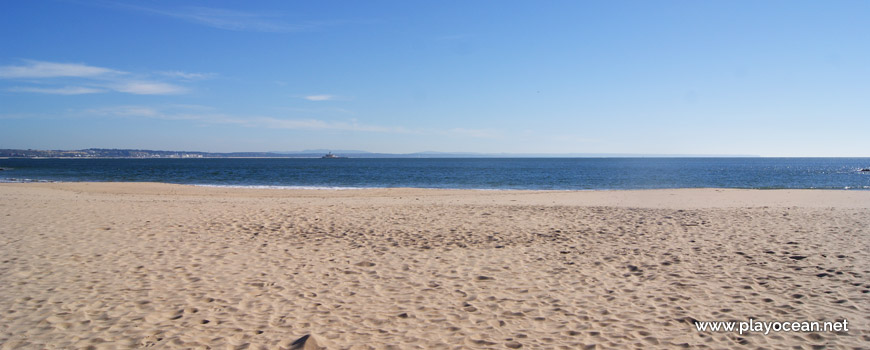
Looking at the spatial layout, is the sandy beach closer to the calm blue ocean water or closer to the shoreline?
the shoreline

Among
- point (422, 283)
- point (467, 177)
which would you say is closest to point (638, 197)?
point (422, 283)

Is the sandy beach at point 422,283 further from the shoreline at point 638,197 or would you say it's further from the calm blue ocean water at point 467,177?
the calm blue ocean water at point 467,177

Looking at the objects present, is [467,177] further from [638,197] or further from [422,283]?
[422,283]

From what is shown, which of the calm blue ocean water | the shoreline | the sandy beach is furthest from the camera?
the calm blue ocean water

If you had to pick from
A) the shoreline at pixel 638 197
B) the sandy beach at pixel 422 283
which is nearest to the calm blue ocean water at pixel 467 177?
the shoreline at pixel 638 197

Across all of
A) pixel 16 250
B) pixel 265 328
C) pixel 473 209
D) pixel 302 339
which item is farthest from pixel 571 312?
pixel 473 209

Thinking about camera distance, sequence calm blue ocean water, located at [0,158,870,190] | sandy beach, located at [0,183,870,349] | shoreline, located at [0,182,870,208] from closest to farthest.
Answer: sandy beach, located at [0,183,870,349], shoreline, located at [0,182,870,208], calm blue ocean water, located at [0,158,870,190]

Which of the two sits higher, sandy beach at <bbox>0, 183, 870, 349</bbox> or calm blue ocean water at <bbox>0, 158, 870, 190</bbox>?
sandy beach at <bbox>0, 183, 870, 349</bbox>

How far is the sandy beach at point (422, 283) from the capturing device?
5195mm

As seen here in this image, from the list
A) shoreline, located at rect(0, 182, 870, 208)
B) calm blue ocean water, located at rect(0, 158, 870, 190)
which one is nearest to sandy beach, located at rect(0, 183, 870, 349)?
shoreline, located at rect(0, 182, 870, 208)

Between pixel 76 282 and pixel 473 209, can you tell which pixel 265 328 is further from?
pixel 473 209

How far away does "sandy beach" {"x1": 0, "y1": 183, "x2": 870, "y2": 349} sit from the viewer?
520 centimetres

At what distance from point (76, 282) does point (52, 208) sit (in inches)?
418

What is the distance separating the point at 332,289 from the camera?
272 inches
